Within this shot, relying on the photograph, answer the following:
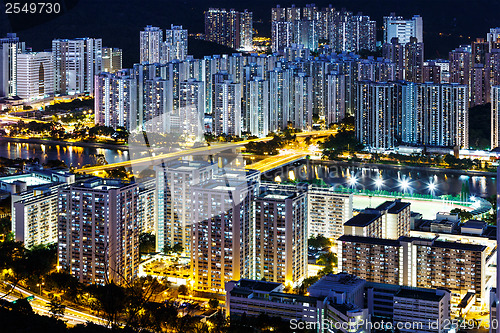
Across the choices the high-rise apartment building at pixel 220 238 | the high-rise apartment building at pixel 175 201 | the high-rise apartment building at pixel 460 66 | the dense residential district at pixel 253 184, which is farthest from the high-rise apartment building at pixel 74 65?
the high-rise apartment building at pixel 220 238

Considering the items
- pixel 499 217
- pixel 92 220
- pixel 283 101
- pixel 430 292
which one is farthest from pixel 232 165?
pixel 499 217

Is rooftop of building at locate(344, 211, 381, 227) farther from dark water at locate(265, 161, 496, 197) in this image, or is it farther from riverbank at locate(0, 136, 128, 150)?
riverbank at locate(0, 136, 128, 150)

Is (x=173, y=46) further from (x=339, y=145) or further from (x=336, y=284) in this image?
(x=336, y=284)

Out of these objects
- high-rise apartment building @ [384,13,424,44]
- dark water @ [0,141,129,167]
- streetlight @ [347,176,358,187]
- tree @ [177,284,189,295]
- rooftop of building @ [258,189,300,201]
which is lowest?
tree @ [177,284,189,295]

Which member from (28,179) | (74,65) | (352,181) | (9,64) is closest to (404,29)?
(74,65)

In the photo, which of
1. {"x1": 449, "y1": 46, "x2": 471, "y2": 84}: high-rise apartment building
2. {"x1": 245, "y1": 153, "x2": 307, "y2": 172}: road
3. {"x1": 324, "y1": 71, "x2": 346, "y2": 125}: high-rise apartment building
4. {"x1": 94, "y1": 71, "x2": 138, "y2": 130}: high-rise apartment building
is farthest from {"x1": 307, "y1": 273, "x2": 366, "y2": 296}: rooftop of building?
{"x1": 449, "y1": 46, "x2": 471, "y2": 84}: high-rise apartment building

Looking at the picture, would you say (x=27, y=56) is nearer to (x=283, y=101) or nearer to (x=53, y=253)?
(x=283, y=101)

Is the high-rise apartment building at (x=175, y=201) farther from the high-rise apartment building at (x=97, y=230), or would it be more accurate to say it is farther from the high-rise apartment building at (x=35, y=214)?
the high-rise apartment building at (x=35, y=214)
